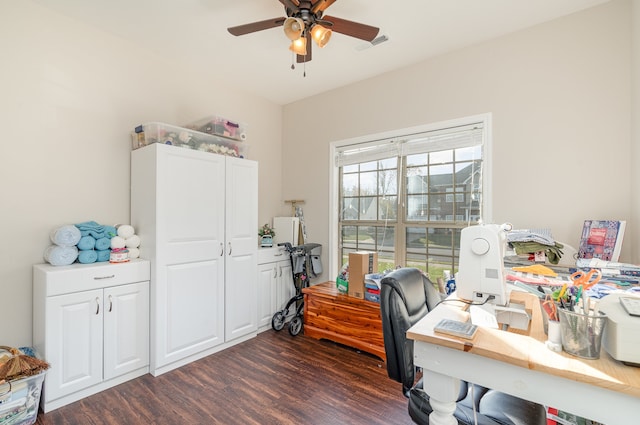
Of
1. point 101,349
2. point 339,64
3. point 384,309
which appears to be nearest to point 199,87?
point 339,64

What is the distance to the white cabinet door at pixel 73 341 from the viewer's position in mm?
1979

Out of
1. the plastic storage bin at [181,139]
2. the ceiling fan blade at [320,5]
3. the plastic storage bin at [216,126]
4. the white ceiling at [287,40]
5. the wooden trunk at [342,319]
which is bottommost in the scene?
the wooden trunk at [342,319]

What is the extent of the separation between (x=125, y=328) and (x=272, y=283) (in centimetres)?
149

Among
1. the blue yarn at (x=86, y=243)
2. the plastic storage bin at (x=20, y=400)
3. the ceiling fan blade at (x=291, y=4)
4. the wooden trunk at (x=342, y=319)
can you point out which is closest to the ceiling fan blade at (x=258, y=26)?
the ceiling fan blade at (x=291, y=4)

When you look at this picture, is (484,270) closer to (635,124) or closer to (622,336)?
(622,336)

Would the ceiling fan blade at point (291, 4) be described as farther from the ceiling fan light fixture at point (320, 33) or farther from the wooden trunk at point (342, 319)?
the wooden trunk at point (342, 319)

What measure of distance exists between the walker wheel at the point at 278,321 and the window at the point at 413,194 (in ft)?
3.09

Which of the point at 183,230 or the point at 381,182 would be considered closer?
the point at 183,230

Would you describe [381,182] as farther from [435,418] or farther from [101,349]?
[101,349]

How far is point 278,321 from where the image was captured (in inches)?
132

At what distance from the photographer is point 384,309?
132cm

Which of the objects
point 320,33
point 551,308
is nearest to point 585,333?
point 551,308

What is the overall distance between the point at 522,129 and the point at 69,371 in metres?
3.91

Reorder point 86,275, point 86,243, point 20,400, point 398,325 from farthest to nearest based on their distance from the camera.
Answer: point 86,243 → point 86,275 → point 20,400 → point 398,325
